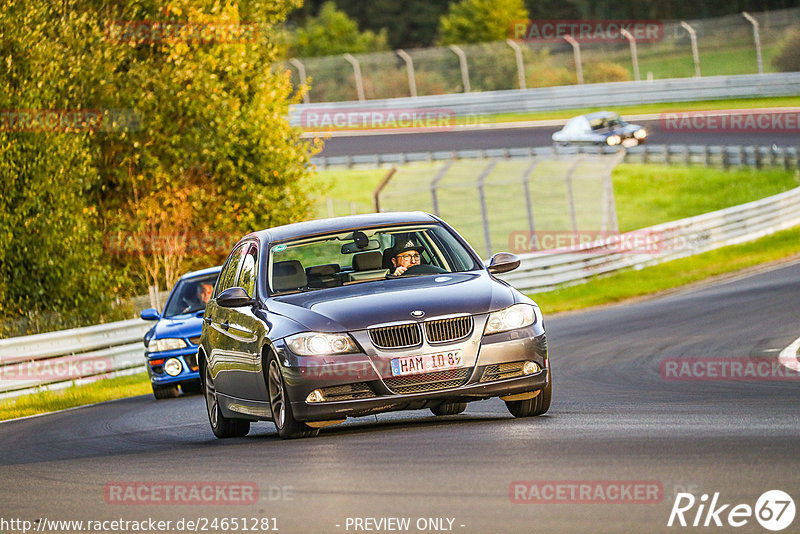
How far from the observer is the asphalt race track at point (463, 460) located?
6.44 metres

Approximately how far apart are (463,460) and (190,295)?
36.8 feet

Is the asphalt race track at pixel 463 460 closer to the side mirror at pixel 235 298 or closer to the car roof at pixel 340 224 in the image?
the side mirror at pixel 235 298

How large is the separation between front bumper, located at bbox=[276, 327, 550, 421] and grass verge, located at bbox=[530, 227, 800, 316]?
60.6ft

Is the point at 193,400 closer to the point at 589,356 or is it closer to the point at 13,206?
the point at 589,356

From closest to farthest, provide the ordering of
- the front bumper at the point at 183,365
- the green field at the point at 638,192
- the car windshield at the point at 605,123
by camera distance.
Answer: the front bumper at the point at 183,365
the green field at the point at 638,192
the car windshield at the point at 605,123

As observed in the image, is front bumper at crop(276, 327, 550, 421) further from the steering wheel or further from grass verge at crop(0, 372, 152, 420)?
grass verge at crop(0, 372, 152, 420)

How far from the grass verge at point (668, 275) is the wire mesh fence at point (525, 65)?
20057mm

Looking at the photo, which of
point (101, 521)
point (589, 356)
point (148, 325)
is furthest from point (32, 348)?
point (101, 521)

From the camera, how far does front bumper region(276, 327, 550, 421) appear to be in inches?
362

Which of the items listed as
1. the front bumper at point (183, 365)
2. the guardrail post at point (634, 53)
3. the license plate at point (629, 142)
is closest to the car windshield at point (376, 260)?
the front bumper at point (183, 365)

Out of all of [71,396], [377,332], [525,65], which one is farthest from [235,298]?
[525,65]

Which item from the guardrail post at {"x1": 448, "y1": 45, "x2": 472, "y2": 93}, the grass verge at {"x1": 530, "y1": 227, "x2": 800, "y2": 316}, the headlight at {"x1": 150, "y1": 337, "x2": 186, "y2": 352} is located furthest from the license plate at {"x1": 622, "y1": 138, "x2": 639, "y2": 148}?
the headlight at {"x1": 150, "y1": 337, "x2": 186, "y2": 352}

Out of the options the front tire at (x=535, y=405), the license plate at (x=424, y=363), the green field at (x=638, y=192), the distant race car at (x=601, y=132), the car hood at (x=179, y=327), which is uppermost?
the license plate at (x=424, y=363)

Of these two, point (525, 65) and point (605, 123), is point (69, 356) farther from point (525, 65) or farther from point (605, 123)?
point (525, 65)
